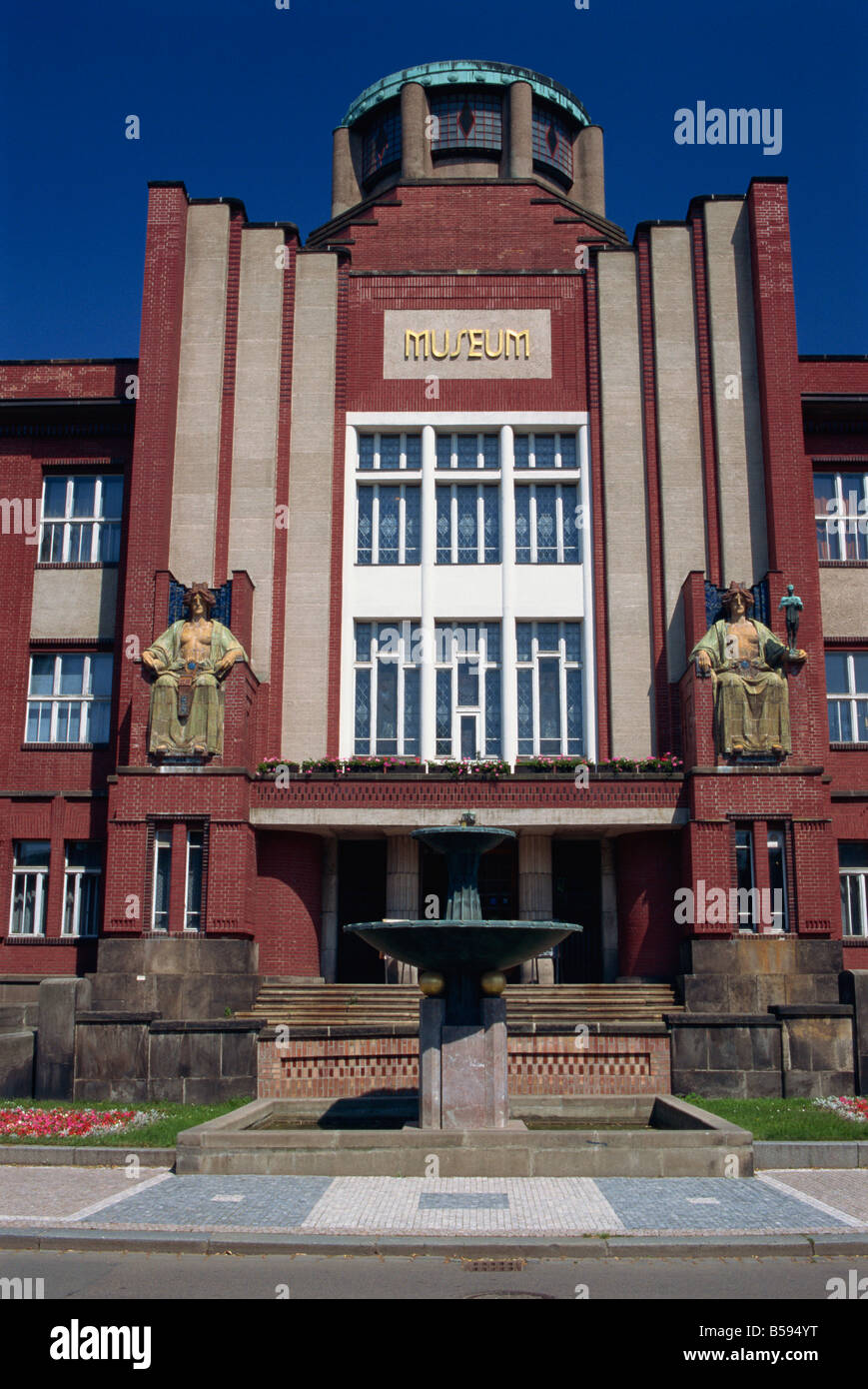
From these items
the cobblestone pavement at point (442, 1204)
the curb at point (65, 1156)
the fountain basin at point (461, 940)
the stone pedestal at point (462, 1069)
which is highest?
the fountain basin at point (461, 940)

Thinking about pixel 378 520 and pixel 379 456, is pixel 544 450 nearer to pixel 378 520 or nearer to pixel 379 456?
pixel 379 456

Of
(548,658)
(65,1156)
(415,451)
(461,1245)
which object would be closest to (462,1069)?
(65,1156)

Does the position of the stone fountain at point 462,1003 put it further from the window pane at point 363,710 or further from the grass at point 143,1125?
the window pane at point 363,710

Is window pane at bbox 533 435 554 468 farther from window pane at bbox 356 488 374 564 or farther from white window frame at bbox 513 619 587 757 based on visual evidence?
window pane at bbox 356 488 374 564

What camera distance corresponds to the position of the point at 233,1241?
958 centimetres

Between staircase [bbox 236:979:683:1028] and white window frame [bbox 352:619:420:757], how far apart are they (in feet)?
17.1

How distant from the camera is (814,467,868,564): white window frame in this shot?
26.7 metres

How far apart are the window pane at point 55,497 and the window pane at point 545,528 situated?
10464 millimetres

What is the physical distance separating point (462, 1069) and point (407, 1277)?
18.0 ft

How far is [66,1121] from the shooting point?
1581cm

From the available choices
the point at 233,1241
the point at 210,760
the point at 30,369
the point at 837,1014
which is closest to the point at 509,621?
the point at 210,760

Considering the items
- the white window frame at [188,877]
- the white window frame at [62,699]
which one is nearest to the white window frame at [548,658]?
the white window frame at [188,877]

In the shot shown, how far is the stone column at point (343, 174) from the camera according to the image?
37.2 meters


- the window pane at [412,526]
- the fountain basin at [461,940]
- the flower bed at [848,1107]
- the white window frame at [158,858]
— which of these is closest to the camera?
the fountain basin at [461,940]
